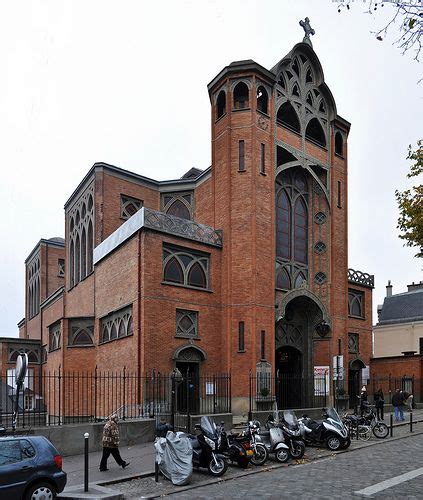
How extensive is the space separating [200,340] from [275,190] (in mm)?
8854

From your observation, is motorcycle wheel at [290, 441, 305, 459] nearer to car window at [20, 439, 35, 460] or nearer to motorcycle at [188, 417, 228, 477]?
motorcycle at [188, 417, 228, 477]

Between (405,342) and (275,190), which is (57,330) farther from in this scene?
(405,342)

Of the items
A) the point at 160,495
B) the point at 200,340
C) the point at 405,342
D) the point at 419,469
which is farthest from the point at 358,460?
the point at 405,342

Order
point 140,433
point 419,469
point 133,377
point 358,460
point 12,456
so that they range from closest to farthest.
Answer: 1. point 12,456
2. point 419,469
3. point 358,460
4. point 140,433
5. point 133,377

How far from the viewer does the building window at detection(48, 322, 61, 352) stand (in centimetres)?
3481

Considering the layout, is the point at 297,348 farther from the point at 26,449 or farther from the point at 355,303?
the point at 26,449

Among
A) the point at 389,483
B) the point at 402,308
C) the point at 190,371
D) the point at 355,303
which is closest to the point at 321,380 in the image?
the point at 355,303

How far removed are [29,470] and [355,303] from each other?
2796cm

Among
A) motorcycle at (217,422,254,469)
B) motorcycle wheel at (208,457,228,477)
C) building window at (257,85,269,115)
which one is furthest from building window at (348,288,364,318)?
motorcycle wheel at (208,457,228,477)

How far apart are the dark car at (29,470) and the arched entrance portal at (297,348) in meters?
19.3

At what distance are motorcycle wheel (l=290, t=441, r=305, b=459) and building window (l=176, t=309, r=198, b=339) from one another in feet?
31.5

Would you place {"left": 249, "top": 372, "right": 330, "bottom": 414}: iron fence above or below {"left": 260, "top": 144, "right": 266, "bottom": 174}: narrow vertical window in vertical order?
below

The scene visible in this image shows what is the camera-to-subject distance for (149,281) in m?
24.3

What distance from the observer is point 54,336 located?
119ft
